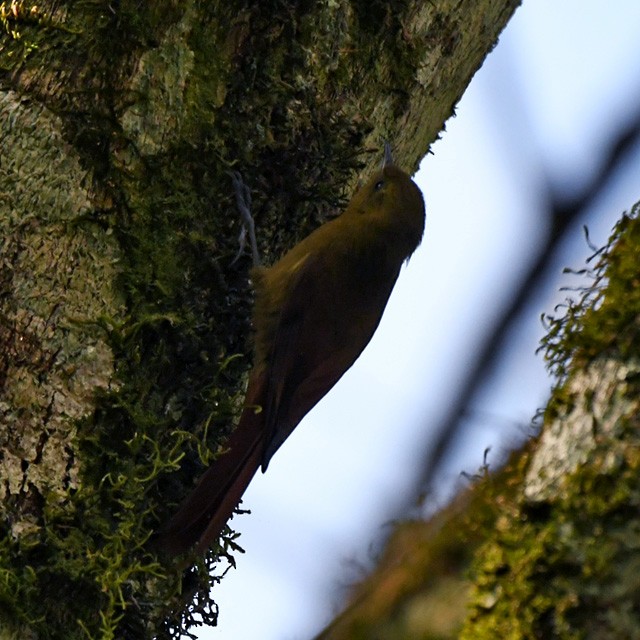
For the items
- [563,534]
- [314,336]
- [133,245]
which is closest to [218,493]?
[133,245]

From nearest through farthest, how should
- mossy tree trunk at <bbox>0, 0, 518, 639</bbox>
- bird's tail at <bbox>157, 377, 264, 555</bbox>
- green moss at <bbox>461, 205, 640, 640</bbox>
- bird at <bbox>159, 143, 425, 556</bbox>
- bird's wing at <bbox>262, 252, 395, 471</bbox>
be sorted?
green moss at <bbox>461, 205, 640, 640</bbox>, mossy tree trunk at <bbox>0, 0, 518, 639</bbox>, bird's tail at <bbox>157, 377, 264, 555</bbox>, bird at <bbox>159, 143, 425, 556</bbox>, bird's wing at <bbox>262, 252, 395, 471</bbox>

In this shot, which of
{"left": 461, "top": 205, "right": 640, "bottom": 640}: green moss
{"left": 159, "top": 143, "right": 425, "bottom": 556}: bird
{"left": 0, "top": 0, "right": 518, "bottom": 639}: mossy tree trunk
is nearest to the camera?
{"left": 461, "top": 205, "right": 640, "bottom": 640}: green moss

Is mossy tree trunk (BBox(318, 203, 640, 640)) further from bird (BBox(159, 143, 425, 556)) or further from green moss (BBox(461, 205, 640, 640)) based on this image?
bird (BBox(159, 143, 425, 556))

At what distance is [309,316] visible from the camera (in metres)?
3.54

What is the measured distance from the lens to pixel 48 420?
2365 mm

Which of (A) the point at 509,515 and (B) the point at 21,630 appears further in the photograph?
(B) the point at 21,630

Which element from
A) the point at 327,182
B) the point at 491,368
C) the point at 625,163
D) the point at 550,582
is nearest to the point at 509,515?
the point at 550,582

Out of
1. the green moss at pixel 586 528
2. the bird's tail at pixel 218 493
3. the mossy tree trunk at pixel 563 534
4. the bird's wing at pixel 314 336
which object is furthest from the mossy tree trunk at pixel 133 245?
the green moss at pixel 586 528

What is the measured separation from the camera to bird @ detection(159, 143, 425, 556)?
2.72 m

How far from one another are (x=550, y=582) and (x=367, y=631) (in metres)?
0.27

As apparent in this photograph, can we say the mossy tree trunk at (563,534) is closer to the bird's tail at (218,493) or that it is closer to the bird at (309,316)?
the bird's tail at (218,493)

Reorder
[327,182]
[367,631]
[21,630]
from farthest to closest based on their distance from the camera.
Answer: [327,182]
[21,630]
[367,631]

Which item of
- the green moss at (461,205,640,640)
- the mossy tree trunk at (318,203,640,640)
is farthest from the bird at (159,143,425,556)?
the green moss at (461,205,640,640)

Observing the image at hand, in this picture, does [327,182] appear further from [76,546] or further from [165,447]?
[76,546]
